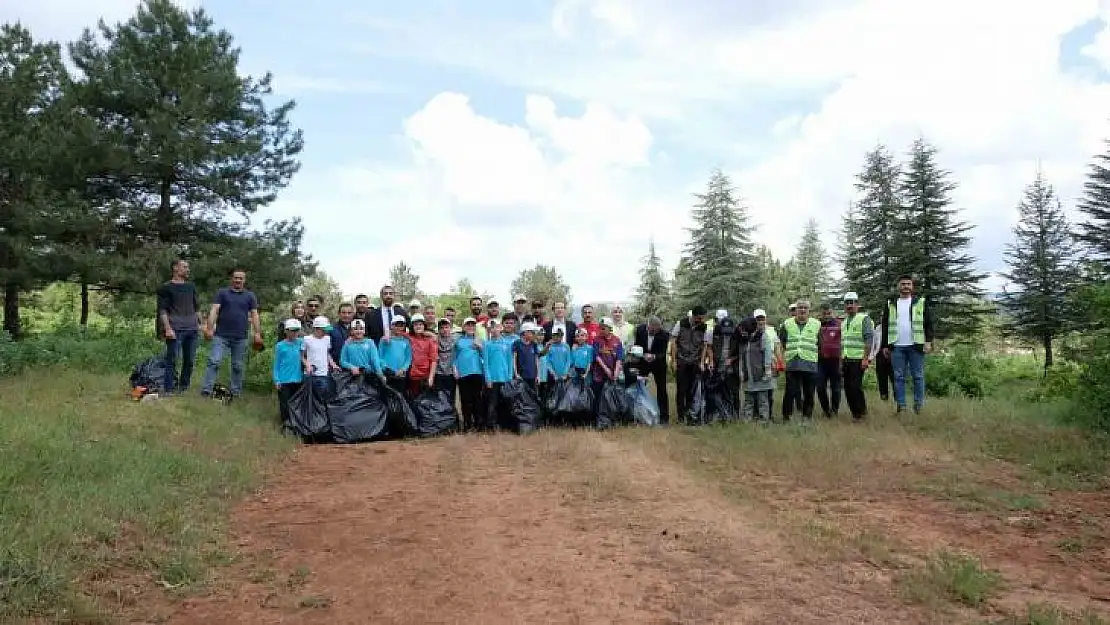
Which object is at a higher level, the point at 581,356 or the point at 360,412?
the point at 581,356

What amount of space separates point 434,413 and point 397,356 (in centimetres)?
87

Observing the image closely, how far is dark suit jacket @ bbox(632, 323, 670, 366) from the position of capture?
10.8 meters

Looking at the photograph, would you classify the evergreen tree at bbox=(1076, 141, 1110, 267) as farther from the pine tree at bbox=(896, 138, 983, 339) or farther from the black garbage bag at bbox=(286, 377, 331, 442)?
the black garbage bag at bbox=(286, 377, 331, 442)

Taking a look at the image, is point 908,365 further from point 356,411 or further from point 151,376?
point 151,376

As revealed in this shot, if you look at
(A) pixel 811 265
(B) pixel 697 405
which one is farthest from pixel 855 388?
(A) pixel 811 265

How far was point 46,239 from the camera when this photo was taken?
17328 mm

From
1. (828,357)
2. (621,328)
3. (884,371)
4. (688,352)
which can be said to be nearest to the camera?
(828,357)

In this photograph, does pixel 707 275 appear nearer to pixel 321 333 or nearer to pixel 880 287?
pixel 880 287

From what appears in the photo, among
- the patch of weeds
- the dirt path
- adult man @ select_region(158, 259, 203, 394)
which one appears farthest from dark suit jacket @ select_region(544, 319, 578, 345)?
the patch of weeds

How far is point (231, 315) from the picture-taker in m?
9.88

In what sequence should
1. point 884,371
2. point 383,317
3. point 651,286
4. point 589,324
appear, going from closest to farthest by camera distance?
point 383,317 < point 884,371 < point 589,324 < point 651,286

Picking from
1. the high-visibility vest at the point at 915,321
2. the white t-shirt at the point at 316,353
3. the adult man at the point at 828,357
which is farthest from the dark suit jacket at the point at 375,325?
the high-visibility vest at the point at 915,321

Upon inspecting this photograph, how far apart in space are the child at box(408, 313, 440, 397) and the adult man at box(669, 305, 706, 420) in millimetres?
3340

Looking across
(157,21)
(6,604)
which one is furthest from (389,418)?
(157,21)
